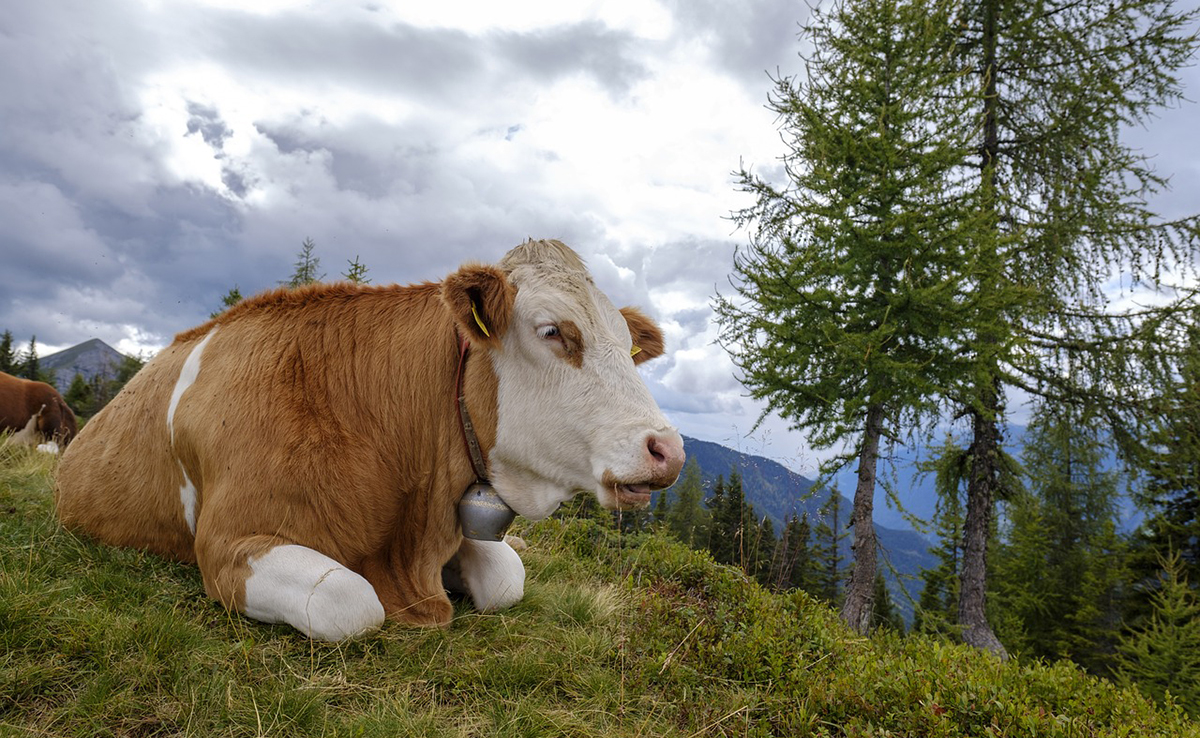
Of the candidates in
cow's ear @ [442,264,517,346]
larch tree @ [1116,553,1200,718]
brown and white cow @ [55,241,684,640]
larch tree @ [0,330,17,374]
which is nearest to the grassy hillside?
brown and white cow @ [55,241,684,640]

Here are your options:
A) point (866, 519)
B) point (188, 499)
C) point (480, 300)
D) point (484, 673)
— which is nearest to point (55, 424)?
point (188, 499)

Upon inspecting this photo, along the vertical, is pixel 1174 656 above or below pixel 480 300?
below

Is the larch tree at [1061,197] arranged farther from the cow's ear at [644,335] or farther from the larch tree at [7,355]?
the larch tree at [7,355]

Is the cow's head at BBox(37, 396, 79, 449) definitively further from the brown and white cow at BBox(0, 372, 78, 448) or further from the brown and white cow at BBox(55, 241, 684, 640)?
the brown and white cow at BBox(55, 241, 684, 640)

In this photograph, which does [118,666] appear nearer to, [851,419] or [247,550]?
[247,550]

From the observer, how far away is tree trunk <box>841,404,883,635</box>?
42.7ft

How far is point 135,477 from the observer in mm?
4035

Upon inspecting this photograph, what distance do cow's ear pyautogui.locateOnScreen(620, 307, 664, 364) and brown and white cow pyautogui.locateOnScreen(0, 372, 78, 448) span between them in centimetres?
1053

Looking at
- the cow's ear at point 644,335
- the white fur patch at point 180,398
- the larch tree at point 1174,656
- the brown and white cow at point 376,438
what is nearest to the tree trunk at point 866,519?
the larch tree at point 1174,656

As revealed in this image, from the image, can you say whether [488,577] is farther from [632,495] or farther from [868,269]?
[868,269]

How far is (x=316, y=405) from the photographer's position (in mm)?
3504

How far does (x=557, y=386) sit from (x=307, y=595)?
149cm

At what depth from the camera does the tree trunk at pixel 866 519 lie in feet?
42.7

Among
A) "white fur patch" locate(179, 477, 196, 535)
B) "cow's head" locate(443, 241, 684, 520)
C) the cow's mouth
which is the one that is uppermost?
"cow's head" locate(443, 241, 684, 520)
